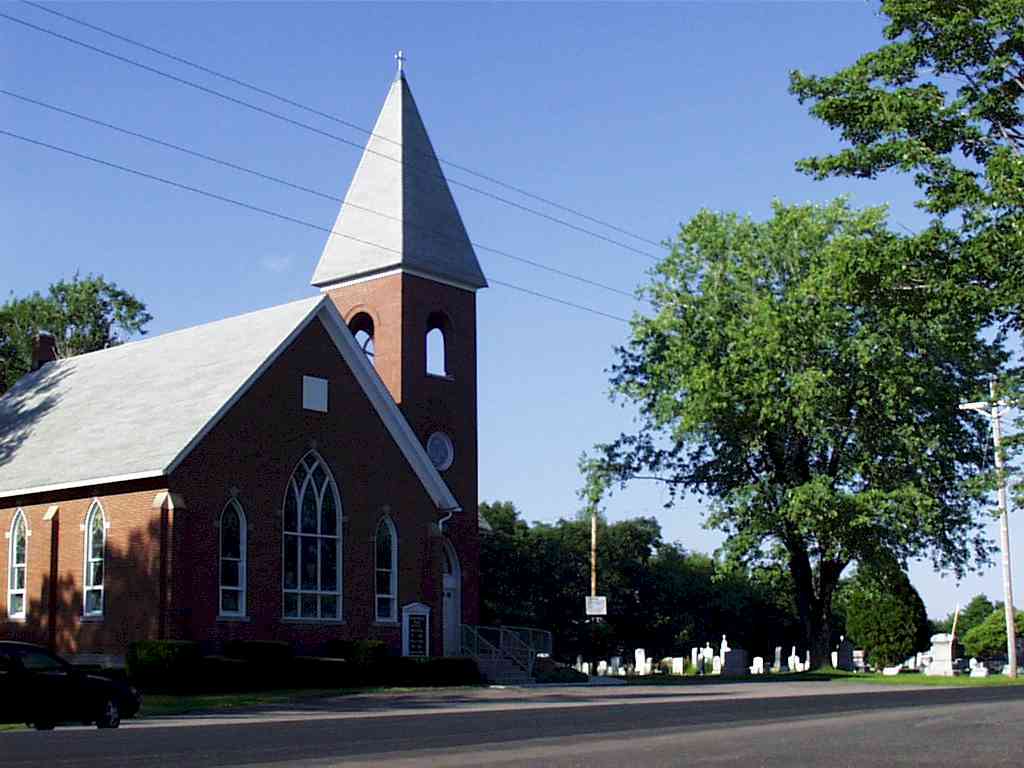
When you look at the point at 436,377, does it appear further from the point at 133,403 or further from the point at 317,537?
the point at 133,403

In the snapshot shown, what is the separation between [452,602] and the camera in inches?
1844

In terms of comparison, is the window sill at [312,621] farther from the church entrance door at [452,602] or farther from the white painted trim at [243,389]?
the church entrance door at [452,602]

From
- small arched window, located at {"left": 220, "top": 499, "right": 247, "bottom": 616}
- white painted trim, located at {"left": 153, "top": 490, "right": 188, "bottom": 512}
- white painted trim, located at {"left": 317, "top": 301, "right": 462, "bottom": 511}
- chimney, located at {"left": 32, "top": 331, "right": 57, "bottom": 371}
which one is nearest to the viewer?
white painted trim, located at {"left": 153, "top": 490, "right": 188, "bottom": 512}

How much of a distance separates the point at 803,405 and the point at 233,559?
18767 millimetres

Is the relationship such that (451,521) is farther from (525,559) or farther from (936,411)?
(525,559)

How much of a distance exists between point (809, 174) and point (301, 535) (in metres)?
17.0

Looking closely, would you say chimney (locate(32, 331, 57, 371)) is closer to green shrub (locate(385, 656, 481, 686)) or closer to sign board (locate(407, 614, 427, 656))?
sign board (locate(407, 614, 427, 656))

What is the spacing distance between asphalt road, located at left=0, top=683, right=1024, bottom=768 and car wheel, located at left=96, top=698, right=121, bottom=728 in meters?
0.57

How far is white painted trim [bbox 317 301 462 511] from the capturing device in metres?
40.6

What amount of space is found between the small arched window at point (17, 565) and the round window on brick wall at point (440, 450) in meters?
12.7

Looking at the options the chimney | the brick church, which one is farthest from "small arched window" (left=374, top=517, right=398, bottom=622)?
the chimney

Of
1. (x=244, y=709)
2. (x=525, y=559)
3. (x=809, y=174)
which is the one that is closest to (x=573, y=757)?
(x=244, y=709)

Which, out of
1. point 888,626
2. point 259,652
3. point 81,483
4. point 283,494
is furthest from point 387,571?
point 888,626

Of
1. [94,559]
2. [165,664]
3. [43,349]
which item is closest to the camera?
[165,664]
